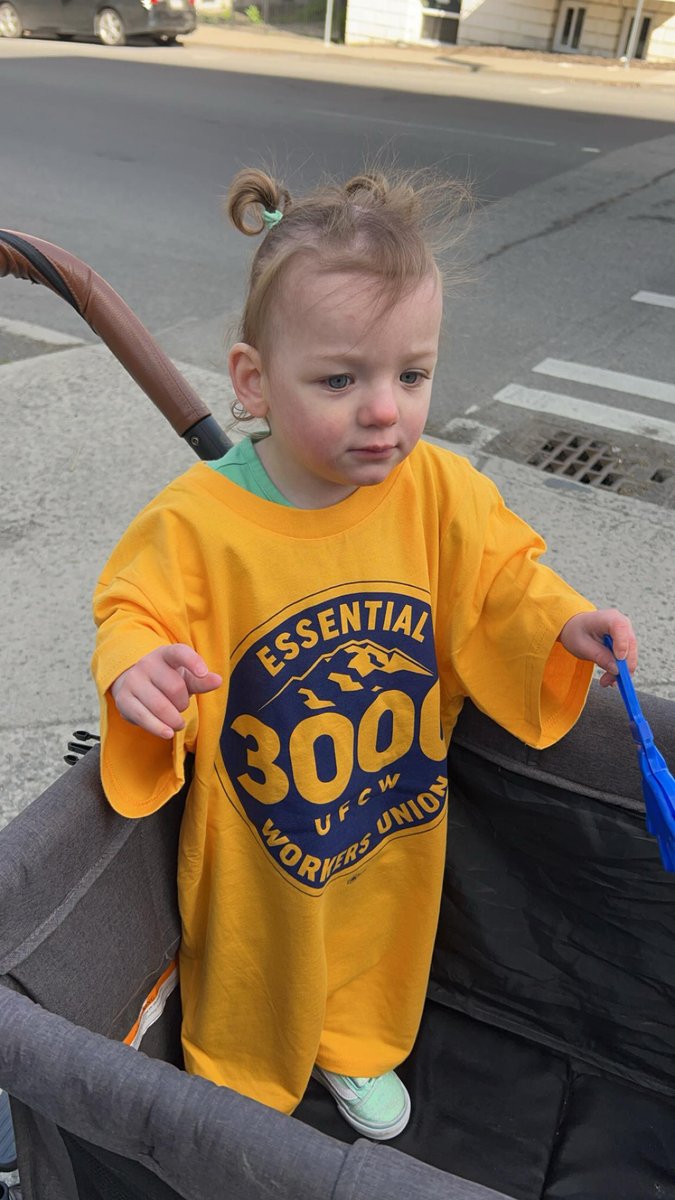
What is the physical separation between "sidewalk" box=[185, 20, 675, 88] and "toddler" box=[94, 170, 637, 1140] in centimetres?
1515

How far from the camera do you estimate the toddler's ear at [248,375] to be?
126 centimetres

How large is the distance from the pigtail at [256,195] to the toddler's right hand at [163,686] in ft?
1.86

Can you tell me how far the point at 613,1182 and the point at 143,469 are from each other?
251 centimetres

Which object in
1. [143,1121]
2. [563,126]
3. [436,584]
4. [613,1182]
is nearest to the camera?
[143,1121]

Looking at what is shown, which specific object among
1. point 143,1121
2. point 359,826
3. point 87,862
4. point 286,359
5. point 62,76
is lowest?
point 62,76

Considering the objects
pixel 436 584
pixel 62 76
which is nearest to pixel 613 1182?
pixel 436 584

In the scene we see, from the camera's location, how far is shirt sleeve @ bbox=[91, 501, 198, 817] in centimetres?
113

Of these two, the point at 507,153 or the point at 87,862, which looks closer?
the point at 87,862

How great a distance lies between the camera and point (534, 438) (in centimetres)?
379

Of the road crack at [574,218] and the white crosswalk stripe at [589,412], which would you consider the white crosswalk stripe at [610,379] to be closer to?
the white crosswalk stripe at [589,412]

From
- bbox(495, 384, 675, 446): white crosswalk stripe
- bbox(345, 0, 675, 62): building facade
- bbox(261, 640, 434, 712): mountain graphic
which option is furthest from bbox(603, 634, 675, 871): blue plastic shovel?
bbox(345, 0, 675, 62): building facade

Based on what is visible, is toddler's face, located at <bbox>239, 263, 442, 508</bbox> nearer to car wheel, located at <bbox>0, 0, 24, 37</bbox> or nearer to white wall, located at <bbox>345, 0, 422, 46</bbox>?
car wheel, located at <bbox>0, 0, 24, 37</bbox>

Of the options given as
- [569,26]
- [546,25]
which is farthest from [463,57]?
[569,26]

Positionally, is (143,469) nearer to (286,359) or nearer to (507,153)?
(286,359)
